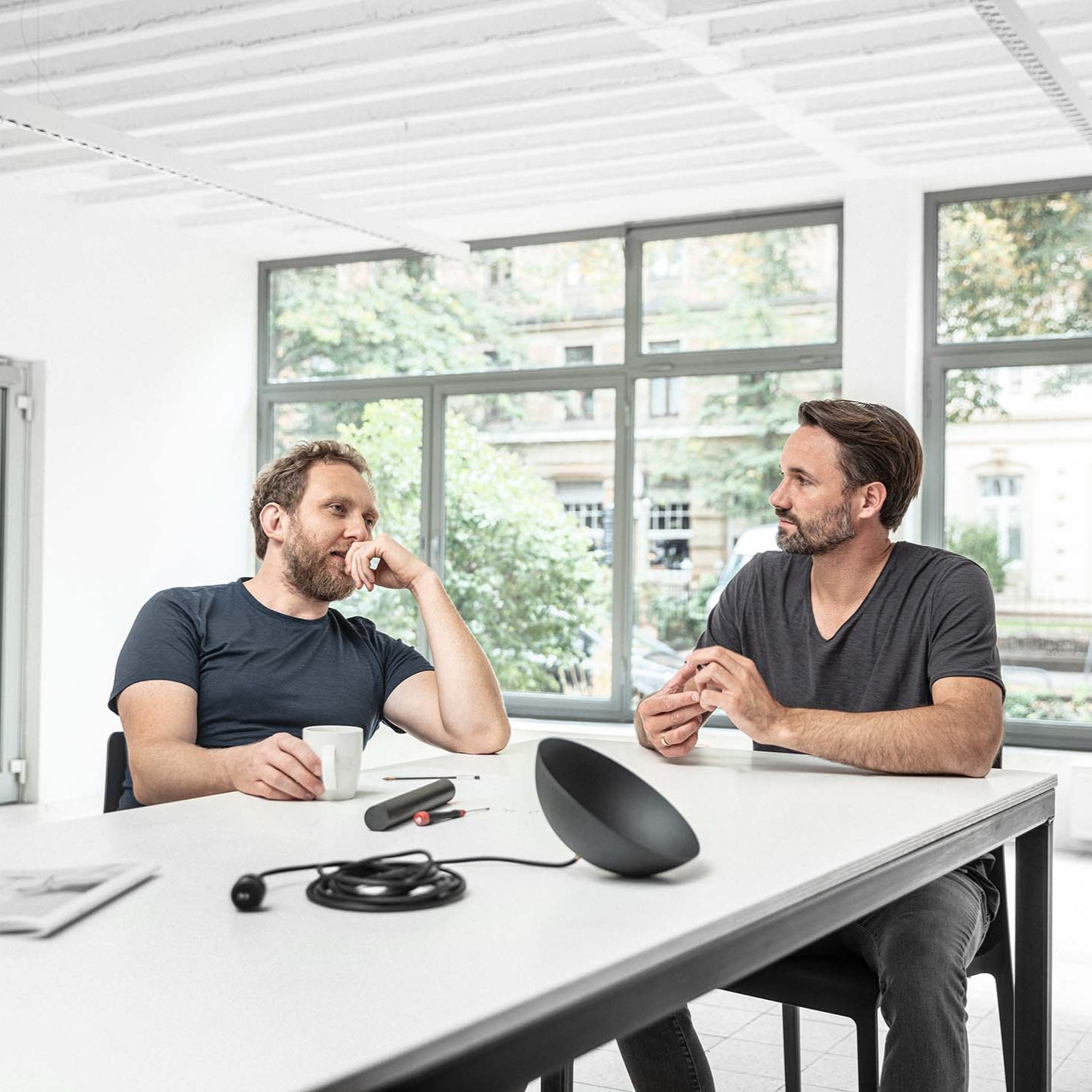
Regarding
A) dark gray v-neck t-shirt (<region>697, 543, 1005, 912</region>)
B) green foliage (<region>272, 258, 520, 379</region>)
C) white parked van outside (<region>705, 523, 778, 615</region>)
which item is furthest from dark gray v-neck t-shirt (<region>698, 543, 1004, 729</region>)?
green foliage (<region>272, 258, 520, 379</region>)

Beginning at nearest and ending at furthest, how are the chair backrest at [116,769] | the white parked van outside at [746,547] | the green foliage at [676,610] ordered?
the chair backrest at [116,769] < the white parked van outside at [746,547] < the green foliage at [676,610]

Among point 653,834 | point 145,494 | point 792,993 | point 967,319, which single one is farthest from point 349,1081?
point 145,494

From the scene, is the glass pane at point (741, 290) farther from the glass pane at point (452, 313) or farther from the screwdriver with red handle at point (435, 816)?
the screwdriver with red handle at point (435, 816)

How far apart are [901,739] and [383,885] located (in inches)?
41.0

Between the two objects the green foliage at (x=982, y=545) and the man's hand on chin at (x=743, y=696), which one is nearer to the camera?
the man's hand on chin at (x=743, y=696)

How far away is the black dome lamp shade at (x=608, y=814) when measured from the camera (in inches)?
52.4

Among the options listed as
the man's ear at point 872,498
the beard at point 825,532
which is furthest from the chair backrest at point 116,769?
the man's ear at point 872,498

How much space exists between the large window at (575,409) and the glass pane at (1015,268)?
0.50 metres

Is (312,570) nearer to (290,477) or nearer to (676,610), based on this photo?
(290,477)

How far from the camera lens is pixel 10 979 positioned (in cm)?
103

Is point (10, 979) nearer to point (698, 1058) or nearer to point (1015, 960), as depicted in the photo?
point (698, 1058)

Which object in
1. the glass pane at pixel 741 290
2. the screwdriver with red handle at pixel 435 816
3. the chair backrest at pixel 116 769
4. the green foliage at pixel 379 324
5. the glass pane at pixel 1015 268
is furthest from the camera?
the green foliage at pixel 379 324

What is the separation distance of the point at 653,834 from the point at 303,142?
177 inches

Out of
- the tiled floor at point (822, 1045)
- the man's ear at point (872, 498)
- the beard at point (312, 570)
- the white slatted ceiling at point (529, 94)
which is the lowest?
the tiled floor at point (822, 1045)
